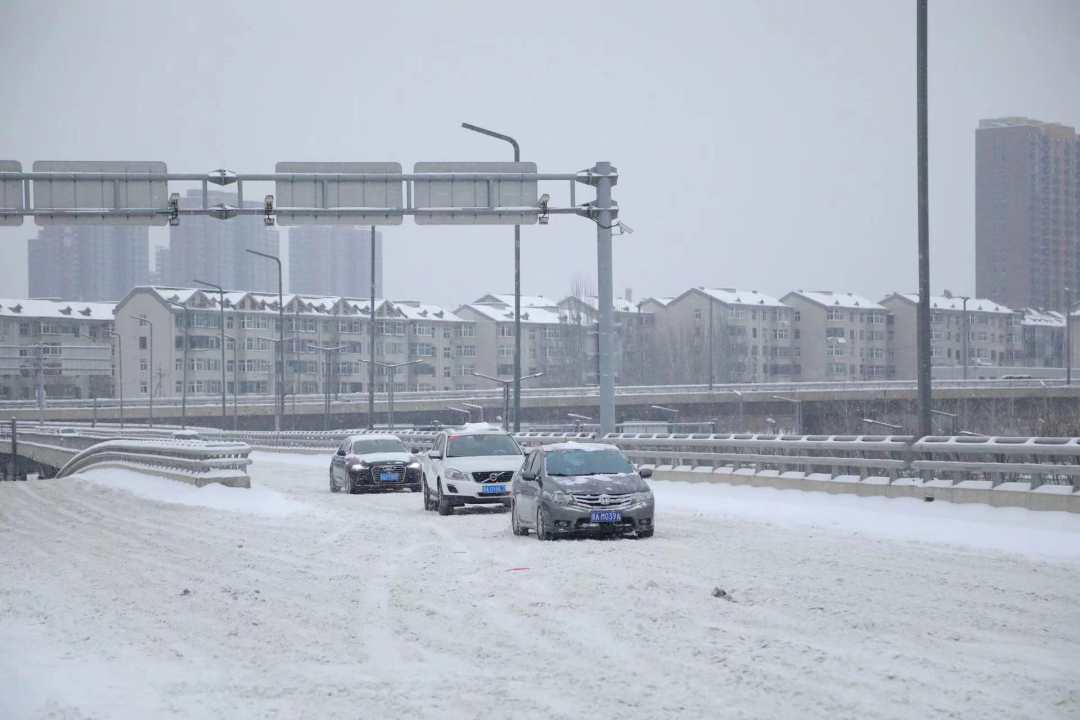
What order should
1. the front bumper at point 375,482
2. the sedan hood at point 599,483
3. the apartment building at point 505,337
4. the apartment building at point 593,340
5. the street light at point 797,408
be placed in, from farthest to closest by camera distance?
the apartment building at point 505,337 → the apartment building at point 593,340 → the street light at point 797,408 → the front bumper at point 375,482 → the sedan hood at point 599,483

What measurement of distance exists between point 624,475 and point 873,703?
11895mm

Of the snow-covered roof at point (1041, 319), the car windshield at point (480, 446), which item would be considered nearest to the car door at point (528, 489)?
the car windshield at point (480, 446)

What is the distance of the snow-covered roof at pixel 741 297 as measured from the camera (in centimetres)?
14800

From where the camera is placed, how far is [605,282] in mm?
32062

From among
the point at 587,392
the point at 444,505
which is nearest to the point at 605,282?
the point at 444,505

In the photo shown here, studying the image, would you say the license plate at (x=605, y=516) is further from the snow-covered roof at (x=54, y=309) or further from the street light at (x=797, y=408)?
the snow-covered roof at (x=54, y=309)

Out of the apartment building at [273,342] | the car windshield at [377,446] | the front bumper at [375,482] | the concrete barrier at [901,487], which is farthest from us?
the apartment building at [273,342]

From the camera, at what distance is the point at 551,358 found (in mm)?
147750

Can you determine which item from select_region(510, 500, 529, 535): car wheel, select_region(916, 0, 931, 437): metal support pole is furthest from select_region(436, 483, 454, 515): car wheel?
select_region(916, 0, 931, 437): metal support pole

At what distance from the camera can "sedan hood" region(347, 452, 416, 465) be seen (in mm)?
34406

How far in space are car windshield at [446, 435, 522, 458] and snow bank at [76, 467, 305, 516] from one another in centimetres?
341

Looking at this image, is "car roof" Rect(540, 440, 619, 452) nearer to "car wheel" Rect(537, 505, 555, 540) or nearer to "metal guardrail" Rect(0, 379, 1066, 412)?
"car wheel" Rect(537, 505, 555, 540)

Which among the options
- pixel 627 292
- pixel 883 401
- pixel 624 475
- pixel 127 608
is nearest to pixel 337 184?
pixel 624 475

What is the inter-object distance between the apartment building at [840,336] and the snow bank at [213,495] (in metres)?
116
